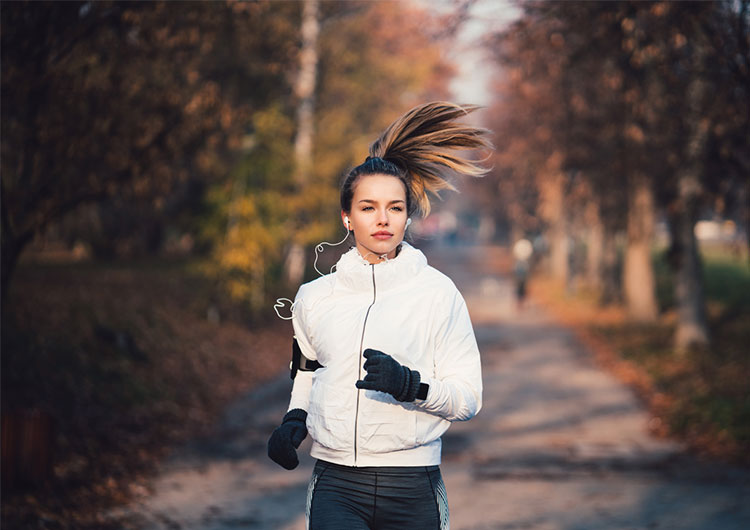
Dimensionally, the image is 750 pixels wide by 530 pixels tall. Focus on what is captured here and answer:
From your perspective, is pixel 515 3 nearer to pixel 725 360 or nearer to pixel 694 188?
pixel 694 188

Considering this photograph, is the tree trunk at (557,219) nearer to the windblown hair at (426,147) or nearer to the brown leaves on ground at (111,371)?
the brown leaves on ground at (111,371)

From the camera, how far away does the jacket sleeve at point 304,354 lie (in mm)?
3521

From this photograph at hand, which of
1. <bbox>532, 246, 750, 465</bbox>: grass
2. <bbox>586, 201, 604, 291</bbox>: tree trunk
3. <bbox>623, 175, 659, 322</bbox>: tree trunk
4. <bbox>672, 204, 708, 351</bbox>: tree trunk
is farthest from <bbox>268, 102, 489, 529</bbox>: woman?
<bbox>586, 201, 604, 291</bbox>: tree trunk

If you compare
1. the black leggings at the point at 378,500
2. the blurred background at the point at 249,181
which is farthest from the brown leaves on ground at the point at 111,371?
the black leggings at the point at 378,500

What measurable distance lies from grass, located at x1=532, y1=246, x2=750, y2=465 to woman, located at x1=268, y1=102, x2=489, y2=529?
6826 mm

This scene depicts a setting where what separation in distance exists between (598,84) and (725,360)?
26.1 ft

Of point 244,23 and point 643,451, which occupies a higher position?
point 244,23

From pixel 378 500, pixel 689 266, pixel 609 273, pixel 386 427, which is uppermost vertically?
pixel 609 273

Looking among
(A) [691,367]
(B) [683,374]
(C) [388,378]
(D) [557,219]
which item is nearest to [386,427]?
(C) [388,378]

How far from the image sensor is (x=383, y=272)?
11.1 ft

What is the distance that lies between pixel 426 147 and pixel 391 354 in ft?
2.90

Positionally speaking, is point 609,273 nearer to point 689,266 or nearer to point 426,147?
point 689,266

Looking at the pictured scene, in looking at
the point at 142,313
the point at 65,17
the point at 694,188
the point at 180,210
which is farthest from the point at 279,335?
the point at 65,17

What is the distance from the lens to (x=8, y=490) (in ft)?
22.5
